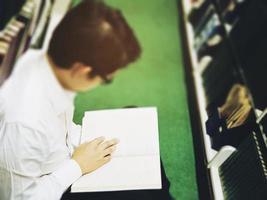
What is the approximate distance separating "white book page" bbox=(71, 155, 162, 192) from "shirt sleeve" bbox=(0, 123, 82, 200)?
0.46ft

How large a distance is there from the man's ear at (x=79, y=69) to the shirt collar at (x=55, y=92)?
6 centimetres

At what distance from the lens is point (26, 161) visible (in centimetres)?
92

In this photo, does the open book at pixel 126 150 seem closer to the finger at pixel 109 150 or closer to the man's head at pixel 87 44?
the finger at pixel 109 150

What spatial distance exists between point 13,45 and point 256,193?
1020 millimetres

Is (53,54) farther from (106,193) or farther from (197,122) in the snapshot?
(197,122)

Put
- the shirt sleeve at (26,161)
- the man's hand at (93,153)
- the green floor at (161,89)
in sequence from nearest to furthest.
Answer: the shirt sleeve at (26,161), the man's hand at (93,153), the green floor at (161,89)

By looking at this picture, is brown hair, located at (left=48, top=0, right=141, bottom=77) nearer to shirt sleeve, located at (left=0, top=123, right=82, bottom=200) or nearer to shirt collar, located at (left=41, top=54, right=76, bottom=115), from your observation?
shirt collar, located at (left=41, top=54, right=76, bottom=115)

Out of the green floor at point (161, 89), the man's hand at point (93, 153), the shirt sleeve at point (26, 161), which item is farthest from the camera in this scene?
the green floor at point (161, 89)

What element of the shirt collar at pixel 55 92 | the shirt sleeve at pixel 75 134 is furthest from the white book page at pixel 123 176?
the shirt collar at pixel 55 92

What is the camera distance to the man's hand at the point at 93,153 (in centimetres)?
104

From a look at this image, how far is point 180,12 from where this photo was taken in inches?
89.4

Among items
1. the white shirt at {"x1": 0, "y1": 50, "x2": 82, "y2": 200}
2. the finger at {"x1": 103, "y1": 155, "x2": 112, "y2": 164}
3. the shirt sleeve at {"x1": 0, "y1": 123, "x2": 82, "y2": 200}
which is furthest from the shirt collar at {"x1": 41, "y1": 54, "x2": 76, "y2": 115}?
the finger at {"x1": 103, "y1": 155, "x2": 112, "y2": 164}

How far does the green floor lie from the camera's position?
1.21 m

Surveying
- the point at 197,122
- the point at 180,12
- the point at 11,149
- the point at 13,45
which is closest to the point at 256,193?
the point at 197,122
